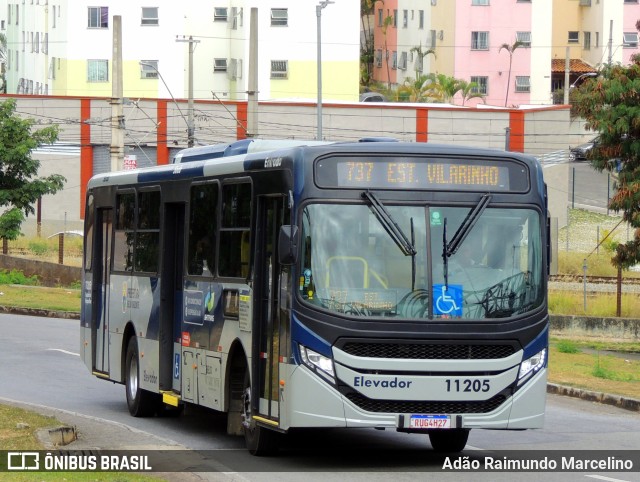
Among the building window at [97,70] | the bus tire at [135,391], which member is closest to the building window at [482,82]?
the building window at [97,70]

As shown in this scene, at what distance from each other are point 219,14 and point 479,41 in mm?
19718

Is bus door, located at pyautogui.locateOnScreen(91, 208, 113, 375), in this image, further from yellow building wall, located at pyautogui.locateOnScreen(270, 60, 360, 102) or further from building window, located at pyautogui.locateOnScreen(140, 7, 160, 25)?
yellow building wall, located at pyautogui.locateOnScreen(270, 60, 360, 102)

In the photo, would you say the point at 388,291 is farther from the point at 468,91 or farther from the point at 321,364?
the point at 468,91

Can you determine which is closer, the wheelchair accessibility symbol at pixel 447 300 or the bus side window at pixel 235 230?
the wheelchair accessibility symbol at pixel 447 300

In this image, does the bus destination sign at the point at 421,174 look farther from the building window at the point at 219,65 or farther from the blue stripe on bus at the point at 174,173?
the building window at the point at 219,65

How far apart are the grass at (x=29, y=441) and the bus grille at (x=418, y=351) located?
2.15 m

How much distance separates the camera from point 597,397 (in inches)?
794

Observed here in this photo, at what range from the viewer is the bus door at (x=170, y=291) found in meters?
16.3

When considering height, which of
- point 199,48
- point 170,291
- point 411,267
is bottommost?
point 170,291

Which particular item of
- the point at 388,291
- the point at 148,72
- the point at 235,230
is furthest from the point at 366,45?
the point at 388,291

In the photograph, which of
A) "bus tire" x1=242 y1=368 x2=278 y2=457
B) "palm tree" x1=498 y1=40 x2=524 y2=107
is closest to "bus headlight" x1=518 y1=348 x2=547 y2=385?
"bus tire" x1=242 y1=368 x2=278 y2=457

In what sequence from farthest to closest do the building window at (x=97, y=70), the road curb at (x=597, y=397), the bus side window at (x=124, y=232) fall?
the building window at (x=97, y=70) < the road curb at (x=597, y=397) < the bus side window at (x=124, y=232)

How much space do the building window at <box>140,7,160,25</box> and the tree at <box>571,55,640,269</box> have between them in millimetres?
47971

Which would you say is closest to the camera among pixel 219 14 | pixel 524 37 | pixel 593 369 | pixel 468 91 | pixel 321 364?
pixel 321 364
